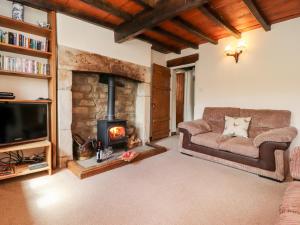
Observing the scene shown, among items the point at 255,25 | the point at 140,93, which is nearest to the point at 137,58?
the point at 140,93

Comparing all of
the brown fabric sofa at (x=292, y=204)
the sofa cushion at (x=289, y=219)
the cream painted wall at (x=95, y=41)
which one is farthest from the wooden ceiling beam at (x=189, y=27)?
the sofa cushion at (x=289, y=219)

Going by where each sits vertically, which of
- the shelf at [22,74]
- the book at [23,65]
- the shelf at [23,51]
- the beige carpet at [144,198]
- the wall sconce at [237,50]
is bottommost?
the beige carpet at [144,198]

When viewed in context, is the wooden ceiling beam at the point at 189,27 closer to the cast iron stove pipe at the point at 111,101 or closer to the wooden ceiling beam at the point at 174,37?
the wooden ceiling beam at the point at 174,37

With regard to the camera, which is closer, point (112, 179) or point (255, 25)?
point (112, 179)

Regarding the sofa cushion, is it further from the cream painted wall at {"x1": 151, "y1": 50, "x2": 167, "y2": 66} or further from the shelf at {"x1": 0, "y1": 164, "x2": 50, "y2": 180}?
the cream painted wall at {"x1": 151, "y1": 50, "x2": 167, "y2": 66}

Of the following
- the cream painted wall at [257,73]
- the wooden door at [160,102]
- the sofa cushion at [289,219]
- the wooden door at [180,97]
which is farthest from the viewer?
the wooden door at [180,97]

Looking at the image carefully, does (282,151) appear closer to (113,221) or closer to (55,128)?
(113,221)

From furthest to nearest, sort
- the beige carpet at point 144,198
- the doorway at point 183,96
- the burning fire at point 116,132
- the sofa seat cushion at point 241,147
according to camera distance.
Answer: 1. the doorway at point 183,96
2. the burning fire at point 116,132
3. the sofa seat cushion at point 241,147
4. the beige carpet at point 144,198

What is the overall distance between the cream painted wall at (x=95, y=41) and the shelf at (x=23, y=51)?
0.30 metres

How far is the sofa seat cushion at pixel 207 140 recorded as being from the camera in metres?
2.87

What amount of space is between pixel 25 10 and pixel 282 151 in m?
4.10

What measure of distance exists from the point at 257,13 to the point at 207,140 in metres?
2.18

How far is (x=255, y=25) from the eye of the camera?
3.18m

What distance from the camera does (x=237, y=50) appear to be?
3.47 meters
